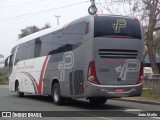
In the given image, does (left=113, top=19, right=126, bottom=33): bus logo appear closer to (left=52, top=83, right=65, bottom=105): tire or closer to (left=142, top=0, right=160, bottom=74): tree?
(left=52, top=83, right=65, bottom=105): tire

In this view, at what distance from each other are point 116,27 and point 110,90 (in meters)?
2.65

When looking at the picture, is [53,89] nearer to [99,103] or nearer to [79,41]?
[99,103]

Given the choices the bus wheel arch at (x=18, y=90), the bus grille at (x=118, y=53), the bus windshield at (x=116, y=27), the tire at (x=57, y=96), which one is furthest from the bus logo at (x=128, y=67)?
the bus wheel arch at (x=18, y=90)

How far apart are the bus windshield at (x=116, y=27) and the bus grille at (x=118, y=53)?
2.07ft

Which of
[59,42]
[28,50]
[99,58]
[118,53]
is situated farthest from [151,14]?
[99,58]

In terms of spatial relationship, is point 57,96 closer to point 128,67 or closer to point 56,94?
point 56,94

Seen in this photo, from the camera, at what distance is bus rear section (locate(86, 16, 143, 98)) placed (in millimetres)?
16594

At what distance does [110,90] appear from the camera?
16734 mm

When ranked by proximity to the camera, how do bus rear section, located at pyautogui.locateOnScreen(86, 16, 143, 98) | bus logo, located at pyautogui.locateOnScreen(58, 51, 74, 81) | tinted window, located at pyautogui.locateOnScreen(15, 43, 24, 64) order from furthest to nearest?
tinted window, located at pyautogui.locateOnScreen(15, 43, 24, 64) → bus logo, located at pyautogui.locateOnScreen(58, 51, 74, 81) → bus rear section, located at pyautogui.locateOnScreen(86, 16, 143, 98)

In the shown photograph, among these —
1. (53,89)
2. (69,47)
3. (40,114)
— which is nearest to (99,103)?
(53,89)

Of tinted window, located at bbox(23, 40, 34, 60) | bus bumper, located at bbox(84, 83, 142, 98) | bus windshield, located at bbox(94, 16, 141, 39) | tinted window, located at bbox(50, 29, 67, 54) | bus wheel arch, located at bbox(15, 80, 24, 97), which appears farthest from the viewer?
bus wheel arch, located at bbox(15, 80, 24, 97)

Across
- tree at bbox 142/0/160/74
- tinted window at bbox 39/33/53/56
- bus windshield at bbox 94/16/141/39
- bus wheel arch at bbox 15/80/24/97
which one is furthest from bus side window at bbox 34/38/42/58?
tree at bbox 142/0/160/74

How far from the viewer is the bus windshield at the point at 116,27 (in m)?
16.8

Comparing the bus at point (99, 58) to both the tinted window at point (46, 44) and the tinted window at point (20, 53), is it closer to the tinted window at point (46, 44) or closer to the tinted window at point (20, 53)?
the tinted window at point (46, 44)
